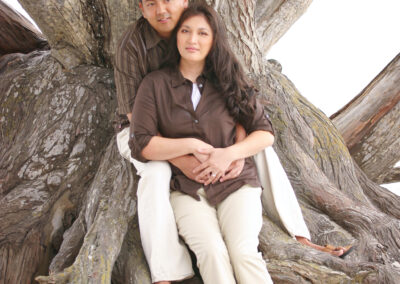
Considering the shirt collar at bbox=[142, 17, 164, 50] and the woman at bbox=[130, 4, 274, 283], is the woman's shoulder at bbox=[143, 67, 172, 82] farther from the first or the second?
the shirt collar at bbox=[142, 17, 164, 50]

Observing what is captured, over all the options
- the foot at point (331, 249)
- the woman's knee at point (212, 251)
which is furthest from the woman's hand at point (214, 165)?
the foot at point (331, 249)

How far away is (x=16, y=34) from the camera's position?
4.81 m

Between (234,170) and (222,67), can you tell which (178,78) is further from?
(234,170)

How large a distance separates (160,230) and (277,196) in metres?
0.77

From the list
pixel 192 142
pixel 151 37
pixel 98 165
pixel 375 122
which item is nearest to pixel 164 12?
pixel 151 37

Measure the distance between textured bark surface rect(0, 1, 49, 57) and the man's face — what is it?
2264 millimetres

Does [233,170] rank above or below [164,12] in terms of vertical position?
below

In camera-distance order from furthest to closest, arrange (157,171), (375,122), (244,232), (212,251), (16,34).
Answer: (375,122) → (16,34) → (157,171) → (244,232) → (212,251)

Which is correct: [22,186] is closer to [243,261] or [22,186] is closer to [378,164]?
[243,261]

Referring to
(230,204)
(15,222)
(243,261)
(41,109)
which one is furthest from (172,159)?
(41,109)

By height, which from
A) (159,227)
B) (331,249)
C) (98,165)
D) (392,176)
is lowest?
(392,176)

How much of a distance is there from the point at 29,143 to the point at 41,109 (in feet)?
1.01

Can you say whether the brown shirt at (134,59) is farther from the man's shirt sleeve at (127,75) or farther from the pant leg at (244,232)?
the pant leg at (244,232)

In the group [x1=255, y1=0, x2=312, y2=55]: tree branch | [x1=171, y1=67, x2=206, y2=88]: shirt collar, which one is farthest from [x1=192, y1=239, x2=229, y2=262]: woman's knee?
[x1=255, y1=0, x2=312, y2=55]: tree branch
